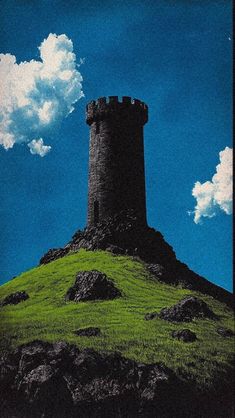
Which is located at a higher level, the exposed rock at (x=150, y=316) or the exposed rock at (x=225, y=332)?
the exposed rock at (x=150, y=316)

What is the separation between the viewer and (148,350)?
27469 millimetres

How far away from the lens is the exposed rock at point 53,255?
48719 mm

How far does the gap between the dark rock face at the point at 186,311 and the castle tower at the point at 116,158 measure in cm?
1420

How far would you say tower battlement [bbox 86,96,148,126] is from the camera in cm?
5066

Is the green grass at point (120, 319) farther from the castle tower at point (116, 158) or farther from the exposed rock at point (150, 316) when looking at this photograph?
the castle tower at point (116, 158)

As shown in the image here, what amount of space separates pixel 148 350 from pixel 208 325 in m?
6.49

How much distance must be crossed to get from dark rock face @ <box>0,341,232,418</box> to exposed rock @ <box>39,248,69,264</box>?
22.1 m

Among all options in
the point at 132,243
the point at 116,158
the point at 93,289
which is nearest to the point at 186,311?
the point at 93,289

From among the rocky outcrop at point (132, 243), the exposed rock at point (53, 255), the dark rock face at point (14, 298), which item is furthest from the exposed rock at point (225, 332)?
the exposed rock at point (53, 255)

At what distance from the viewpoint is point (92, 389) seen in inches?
969

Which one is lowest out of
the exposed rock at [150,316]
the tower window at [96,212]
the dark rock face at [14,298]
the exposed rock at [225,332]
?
the exposed rock at [225,332]

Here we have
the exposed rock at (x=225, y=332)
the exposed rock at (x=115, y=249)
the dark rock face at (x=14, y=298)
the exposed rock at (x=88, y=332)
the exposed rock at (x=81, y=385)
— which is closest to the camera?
the exposed rock at (x=81, y=385)

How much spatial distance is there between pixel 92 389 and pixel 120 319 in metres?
7.93

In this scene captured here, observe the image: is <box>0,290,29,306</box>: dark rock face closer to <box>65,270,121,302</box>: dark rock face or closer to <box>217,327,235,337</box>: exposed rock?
<box>65,270,121,302</box>: dark rock face
